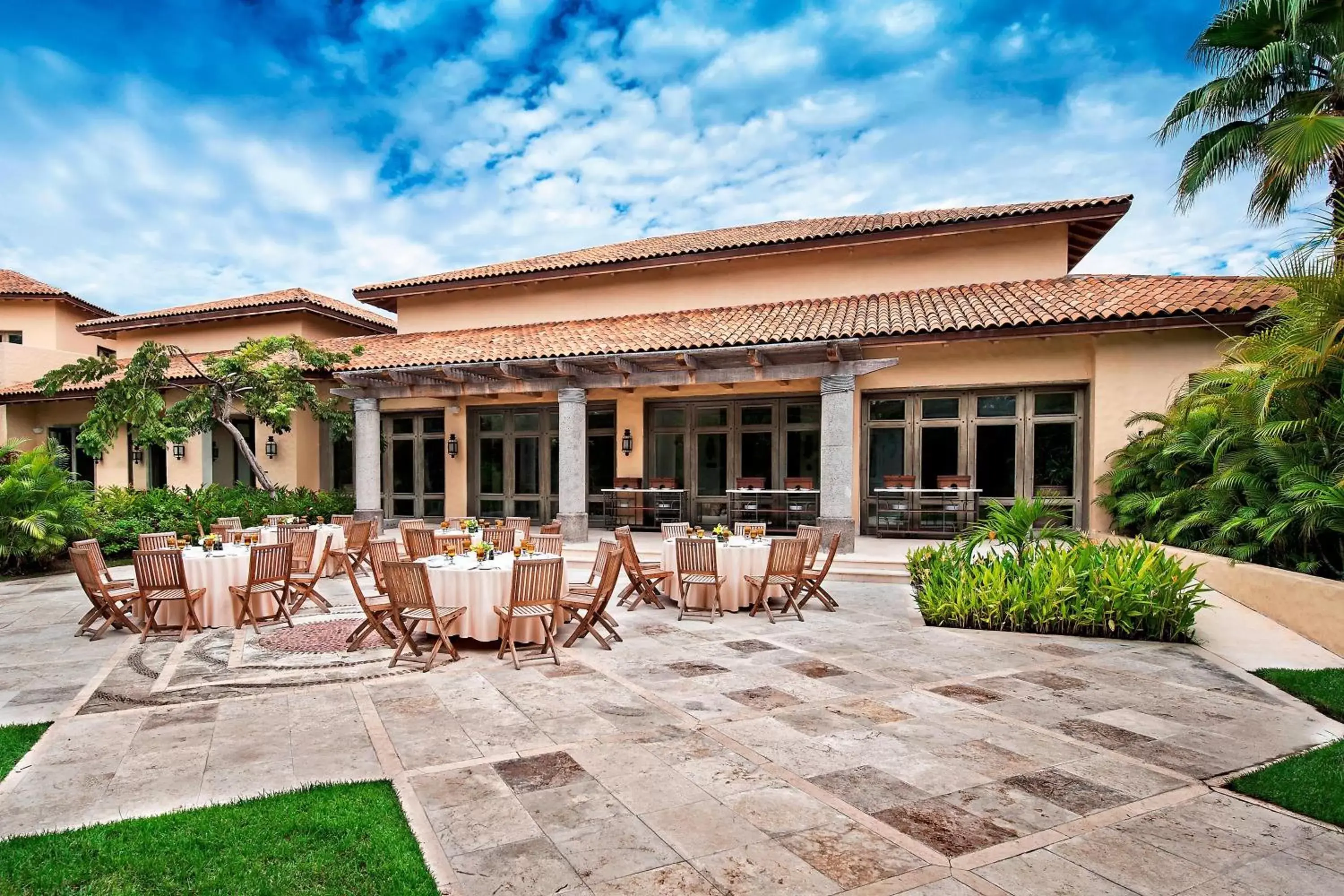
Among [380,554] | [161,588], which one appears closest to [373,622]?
[380,554]

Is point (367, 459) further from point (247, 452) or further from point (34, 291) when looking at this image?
point (34, 291)

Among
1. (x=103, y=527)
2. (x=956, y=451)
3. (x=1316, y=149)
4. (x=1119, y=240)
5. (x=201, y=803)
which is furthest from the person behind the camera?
(x=1119, y=240)

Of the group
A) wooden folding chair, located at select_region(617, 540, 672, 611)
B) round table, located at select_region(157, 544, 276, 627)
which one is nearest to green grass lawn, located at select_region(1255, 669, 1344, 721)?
wooden folding chair, located at select_region(617, 540, 672, 611)

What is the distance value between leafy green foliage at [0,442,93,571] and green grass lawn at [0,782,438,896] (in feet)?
37.1

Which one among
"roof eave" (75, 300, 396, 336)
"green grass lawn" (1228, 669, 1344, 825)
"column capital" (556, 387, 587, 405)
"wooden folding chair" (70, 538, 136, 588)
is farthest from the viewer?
"roof eave" (75, 300, 396, 336)

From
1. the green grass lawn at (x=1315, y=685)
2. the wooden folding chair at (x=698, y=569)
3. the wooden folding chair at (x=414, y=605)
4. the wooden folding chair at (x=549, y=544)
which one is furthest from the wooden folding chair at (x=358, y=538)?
the green grass lawn at (x=1315, y=685)

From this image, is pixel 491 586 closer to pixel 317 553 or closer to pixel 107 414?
pixel 317 553

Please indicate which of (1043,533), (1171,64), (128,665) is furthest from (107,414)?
(1171,64)

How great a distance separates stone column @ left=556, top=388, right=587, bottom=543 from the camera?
1440cm

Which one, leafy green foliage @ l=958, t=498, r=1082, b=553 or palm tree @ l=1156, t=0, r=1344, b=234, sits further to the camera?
palm tree @ l=1156, t=0, r=1344, b=234

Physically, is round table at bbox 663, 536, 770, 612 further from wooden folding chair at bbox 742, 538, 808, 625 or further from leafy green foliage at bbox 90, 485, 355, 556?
leafy green foliage at bbox 90, 485, 355, 556

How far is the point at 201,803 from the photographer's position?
3834 millimetres

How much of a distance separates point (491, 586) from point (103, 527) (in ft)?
36.6

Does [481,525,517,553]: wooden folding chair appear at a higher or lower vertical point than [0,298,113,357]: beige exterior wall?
lower
